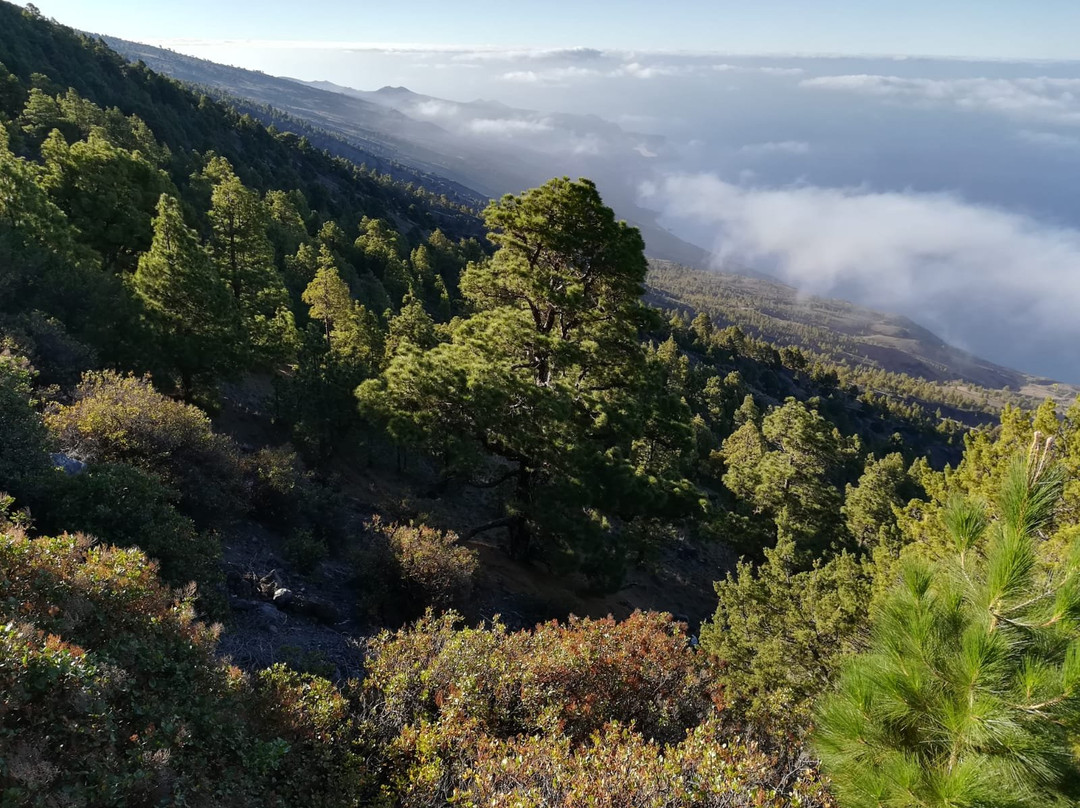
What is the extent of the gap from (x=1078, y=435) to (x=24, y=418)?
1600cm

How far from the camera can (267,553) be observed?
41.3ft

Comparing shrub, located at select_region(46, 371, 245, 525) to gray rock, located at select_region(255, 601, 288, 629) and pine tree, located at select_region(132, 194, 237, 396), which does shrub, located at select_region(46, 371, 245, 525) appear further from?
pine tree, located at select_region(132, 194, 237, 396)

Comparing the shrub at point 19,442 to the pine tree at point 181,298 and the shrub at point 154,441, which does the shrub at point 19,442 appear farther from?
the pine tree at point 181,298

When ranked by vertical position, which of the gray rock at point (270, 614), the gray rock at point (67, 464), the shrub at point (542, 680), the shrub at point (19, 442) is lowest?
the gray rock at point (270, 614)

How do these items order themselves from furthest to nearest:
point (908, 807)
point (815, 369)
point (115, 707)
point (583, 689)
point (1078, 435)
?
point (815, 369) → point (1078, 435) → point (583, 689) → point (115, 707) → point (908, 807)

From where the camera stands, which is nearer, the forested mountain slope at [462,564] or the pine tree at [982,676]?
the pine tree at [982,676]

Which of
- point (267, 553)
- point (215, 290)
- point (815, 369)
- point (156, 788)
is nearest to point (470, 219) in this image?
point (815, 369)

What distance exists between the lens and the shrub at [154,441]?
11.1 meters

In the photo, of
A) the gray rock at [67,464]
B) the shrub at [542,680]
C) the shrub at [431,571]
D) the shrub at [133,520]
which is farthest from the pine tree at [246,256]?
the shrub at [542,680]

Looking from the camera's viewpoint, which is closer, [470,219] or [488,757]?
[488,757]

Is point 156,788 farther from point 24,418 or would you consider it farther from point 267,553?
point 267,553

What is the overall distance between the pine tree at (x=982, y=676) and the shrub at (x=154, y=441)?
10.8m

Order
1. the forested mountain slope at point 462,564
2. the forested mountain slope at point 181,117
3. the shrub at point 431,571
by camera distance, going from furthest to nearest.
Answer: the forested mountain slope at point 181,117 < the shrub at point 431,571 < the forested mountain slope at point 462,564

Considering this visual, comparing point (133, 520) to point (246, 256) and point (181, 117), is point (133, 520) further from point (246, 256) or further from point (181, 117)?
point (181, 117)
